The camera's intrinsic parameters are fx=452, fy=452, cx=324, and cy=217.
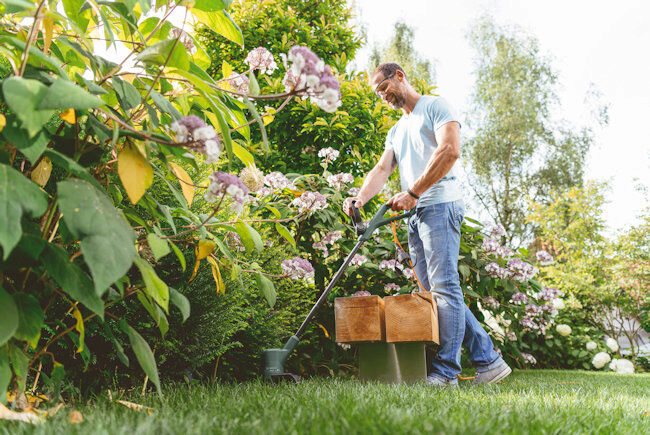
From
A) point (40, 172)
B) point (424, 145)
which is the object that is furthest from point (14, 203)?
point (424, 145)

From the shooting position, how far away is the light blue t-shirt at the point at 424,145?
2600 mm

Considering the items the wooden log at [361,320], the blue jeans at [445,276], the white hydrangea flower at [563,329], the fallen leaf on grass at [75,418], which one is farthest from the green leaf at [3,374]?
the white hydrangea flower at [563,329]

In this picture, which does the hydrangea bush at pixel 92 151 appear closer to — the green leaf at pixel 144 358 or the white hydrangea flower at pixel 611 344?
the green leaf at pixel 144 358

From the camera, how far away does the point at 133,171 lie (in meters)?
1.08

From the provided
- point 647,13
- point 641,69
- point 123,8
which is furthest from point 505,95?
point 123,8

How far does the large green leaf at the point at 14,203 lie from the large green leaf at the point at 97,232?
45mm

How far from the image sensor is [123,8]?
3.99 feet

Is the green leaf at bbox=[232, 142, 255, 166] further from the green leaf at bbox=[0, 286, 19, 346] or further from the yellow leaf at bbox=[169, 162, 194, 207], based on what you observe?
the green leaf at bbox=[0, 286, 19, 346]

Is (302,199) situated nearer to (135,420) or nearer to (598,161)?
(135,420)

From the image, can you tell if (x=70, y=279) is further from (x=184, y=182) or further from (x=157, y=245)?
(x=184, y=182)

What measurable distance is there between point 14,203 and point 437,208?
7.03 ft

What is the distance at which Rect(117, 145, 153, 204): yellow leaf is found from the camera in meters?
1.06

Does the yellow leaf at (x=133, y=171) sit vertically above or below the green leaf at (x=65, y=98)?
below

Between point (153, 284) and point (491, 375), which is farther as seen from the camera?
point (491, 375)
